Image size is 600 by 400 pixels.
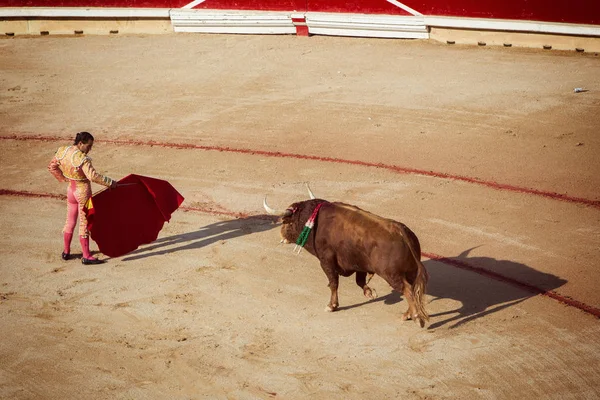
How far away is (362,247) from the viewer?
21.1ft

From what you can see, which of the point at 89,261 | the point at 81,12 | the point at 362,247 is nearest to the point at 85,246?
the point at 89,261

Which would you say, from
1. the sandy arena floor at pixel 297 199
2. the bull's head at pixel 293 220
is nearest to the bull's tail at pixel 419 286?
the sandy arena floor at pixel 297 199

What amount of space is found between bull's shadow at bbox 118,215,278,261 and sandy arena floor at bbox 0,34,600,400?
0.03 m

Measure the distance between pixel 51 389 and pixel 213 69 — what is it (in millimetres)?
8410

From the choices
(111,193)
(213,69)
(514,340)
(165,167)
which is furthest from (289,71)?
(514,340)

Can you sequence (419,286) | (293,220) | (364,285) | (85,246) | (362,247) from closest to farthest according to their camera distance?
(419,286)
(362,247)
(293,220)
(364,285)
(85,246)

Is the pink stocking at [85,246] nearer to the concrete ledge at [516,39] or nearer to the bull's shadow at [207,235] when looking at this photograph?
the bull's shadow at [207,235]

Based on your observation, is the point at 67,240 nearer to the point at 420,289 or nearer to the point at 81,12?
the point at 420,289

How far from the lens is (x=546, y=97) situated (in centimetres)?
1138

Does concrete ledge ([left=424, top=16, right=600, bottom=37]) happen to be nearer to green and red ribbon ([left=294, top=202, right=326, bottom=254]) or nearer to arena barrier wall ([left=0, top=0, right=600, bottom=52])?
arena barrier wall ([left=0, top=0, right=600, bottom=52])

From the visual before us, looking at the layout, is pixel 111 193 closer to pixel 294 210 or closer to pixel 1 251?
pixel 1 251

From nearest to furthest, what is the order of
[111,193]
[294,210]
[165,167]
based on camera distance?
[294,210], [111,193], [165,167]

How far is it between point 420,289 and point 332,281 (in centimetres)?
84

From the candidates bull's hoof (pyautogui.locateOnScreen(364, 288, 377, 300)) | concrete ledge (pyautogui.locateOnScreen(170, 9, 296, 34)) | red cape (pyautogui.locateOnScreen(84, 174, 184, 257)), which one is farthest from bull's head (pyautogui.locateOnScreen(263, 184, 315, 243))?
concrete ledge (pyautogui.locateOnScreen(170, 9, 296, 34))
